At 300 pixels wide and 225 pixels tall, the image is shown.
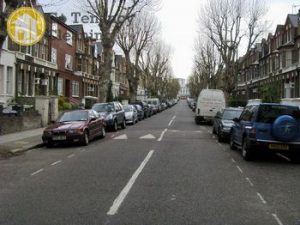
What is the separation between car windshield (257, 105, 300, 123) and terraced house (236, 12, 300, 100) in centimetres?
1831

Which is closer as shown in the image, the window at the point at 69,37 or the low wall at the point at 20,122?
the low wall at the point at 20,122

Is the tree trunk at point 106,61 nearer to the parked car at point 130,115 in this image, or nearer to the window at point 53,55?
the parked car at point 130,115

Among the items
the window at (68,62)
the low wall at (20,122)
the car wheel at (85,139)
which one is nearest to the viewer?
the car wheel at (85,139)

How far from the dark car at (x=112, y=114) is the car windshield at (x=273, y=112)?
514 inches

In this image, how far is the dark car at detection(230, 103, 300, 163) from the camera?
12.6m

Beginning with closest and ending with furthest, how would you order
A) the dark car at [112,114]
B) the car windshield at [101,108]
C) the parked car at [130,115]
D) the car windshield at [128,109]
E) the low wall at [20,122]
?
the low wall at [20,122], the dark car at [112,114], the car windshield at [101,108], the parked car at [130,115], the car windshield at [128,109]

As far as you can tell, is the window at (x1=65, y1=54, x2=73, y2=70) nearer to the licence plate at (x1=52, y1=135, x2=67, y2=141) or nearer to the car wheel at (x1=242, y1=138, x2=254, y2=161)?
the licence plate at (x1=52, y1=135, x2=67, y2=141)

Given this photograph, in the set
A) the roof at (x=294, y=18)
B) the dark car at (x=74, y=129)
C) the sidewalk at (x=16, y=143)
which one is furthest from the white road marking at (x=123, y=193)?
the roof at (x=294, y=18)

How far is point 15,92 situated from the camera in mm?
33719

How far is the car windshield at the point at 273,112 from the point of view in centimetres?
1310

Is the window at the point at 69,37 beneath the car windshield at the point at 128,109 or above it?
above

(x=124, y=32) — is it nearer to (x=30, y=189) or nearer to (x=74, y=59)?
(x=74, y=59)

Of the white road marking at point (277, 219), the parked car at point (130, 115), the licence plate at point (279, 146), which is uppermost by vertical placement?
the parked car at point (130, 115)

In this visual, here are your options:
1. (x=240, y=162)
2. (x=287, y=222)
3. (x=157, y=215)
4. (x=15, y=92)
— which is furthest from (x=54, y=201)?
(x=15, y=92)
